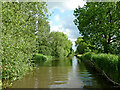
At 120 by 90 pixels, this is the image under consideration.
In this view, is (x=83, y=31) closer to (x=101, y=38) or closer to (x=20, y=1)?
(x=101, y=38)

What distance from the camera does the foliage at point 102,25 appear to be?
597 inches

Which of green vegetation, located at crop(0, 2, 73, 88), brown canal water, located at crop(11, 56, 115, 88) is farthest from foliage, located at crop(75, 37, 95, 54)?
green vegetation, located at crop(0, 2, 73, 88)

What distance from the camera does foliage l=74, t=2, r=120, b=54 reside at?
15.2 m

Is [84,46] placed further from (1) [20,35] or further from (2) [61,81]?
(1) [20,35]

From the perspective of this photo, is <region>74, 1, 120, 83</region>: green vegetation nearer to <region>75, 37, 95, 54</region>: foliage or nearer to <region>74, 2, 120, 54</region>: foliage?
<region>74, 2, 120, 54</region>: foliage

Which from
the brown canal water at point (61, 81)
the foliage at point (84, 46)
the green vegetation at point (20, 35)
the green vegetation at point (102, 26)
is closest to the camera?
the green vegetation at point (20, 35)

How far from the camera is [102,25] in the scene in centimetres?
1526

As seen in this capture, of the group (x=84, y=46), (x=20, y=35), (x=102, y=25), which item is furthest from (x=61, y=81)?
(x=84, y=46)

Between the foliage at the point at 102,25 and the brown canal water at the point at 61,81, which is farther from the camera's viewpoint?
the foliage at the point at 102,25

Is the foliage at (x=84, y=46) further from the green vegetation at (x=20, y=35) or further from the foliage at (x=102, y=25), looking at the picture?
the green vegetation at (x=20, y=35)

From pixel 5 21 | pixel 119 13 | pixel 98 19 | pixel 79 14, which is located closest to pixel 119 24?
pixel 119 13

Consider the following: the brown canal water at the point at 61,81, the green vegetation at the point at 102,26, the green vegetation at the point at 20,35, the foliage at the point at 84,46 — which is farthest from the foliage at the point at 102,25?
the green vegetation at the point at 20,35

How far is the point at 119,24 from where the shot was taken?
15.4m

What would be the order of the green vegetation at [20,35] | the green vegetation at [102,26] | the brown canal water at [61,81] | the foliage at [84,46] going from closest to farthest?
1. the green vegetation at [20,35]
2. the brown canal water at [61,81]
3. the green vegetation at [102,26]
4. the foliage at [84,46]
